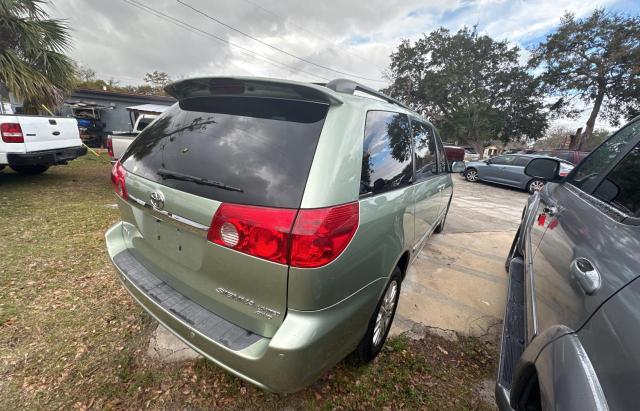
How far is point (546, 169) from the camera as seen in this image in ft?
8.38

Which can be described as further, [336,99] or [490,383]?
[490,383]

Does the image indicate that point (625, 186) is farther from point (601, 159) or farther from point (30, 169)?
point (30, 169)

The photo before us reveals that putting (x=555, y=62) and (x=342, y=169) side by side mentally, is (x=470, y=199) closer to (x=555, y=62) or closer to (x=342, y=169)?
(x=342, y=169)

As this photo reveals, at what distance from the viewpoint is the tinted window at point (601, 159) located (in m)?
1.80

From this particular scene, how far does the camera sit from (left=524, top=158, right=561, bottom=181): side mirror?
8.24 feet

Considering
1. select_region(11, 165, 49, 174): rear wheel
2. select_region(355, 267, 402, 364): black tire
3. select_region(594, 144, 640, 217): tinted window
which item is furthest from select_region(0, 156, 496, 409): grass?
select_region(11, 165, 49, 174): rear wheel

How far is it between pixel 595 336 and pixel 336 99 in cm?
127

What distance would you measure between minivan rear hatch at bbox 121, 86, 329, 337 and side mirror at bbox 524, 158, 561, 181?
227cm

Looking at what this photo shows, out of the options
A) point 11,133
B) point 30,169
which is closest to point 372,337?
point 11,133

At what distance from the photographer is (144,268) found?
1.80 meters

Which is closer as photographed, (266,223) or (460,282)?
(266,223)

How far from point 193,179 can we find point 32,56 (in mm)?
9008

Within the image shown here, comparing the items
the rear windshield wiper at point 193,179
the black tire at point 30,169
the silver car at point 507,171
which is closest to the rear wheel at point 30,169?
the black tire at point 30,169

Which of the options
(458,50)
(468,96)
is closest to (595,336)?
(468,96)
